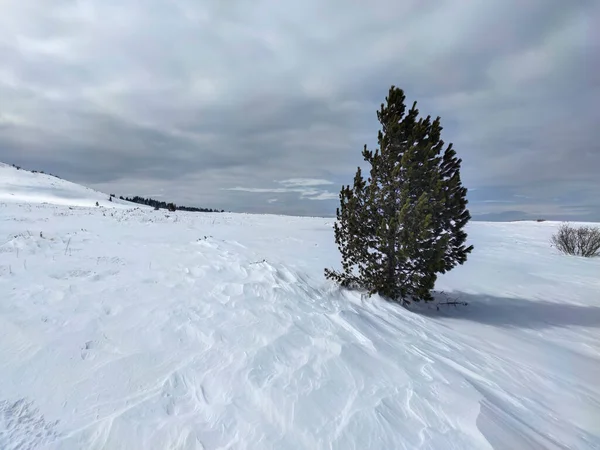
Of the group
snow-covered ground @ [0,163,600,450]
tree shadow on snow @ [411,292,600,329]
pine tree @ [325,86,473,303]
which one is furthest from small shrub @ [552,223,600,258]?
pine tree @ [325,86,473,303]

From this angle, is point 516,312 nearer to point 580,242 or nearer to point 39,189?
point 580,242

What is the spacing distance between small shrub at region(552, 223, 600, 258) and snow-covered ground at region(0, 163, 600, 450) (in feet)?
38.0

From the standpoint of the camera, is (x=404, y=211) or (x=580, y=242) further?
(x=580, y=242)

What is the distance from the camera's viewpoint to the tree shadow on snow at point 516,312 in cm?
708

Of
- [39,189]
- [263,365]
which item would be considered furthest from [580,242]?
[39,189]

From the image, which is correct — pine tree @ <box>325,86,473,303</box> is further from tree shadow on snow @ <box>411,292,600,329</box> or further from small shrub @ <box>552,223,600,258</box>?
small shrub @ <box>552,223,600,258</box>

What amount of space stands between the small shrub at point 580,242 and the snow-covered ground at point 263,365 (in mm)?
11575

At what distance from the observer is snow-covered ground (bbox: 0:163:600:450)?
276cm

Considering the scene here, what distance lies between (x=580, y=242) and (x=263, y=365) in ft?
66.6

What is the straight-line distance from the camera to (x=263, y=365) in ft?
12.1

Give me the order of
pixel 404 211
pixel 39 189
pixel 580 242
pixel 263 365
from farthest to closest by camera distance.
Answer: pixel 39 189 < pixel 580 242 < pixel 404 211 < pixel 263 365

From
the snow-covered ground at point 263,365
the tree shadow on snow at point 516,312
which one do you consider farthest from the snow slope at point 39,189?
the tree shadow on snow at point 516,312

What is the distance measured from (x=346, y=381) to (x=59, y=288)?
5.22 meters

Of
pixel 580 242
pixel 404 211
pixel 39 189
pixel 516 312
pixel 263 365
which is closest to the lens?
pixel 263 365
